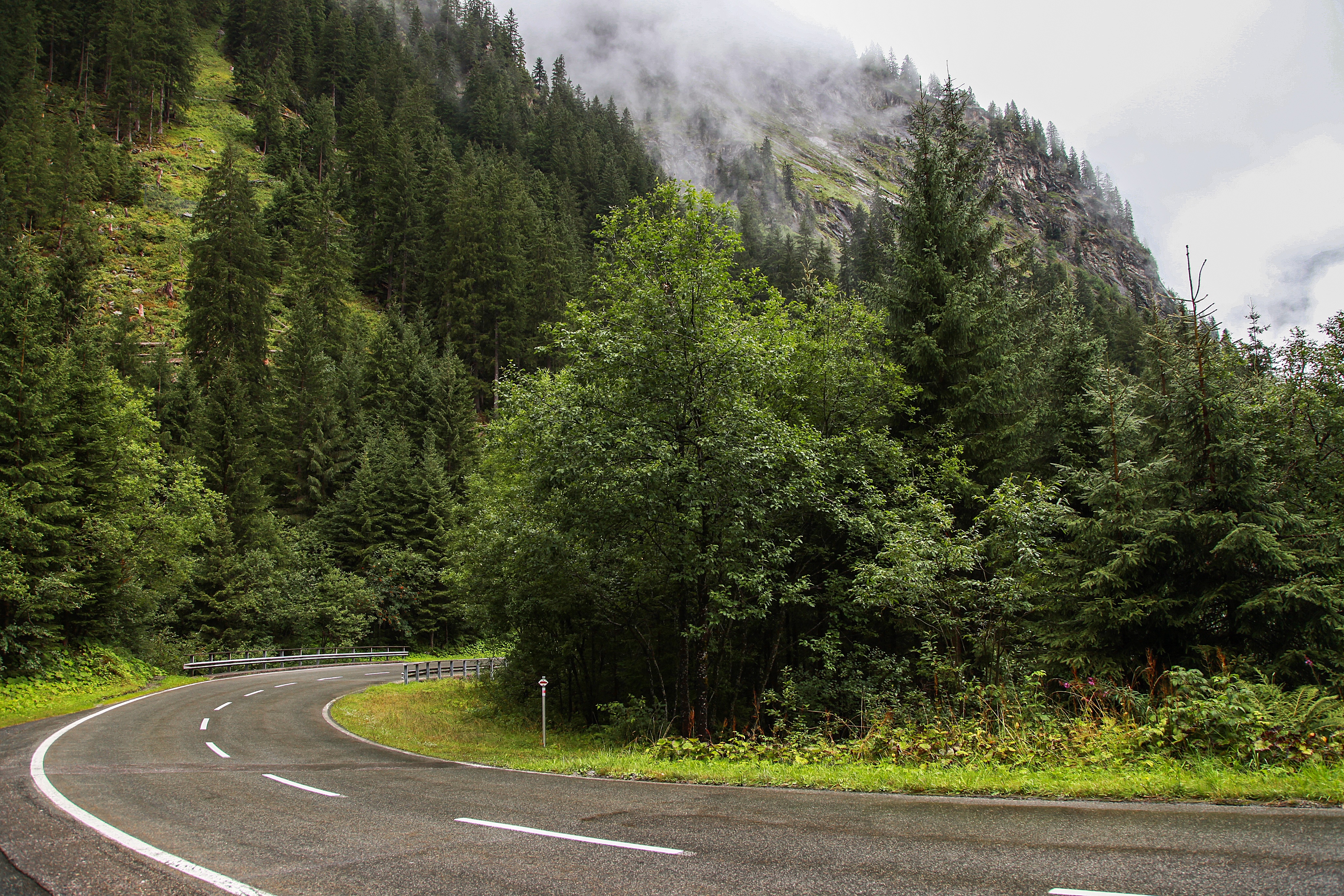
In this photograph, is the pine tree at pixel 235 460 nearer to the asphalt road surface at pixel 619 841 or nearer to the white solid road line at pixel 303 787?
the asphalt road surface at pixel 619 841

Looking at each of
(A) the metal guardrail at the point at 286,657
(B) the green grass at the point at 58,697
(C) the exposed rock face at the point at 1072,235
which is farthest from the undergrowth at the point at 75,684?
(C) the exposed rock face at the point at 1072,235

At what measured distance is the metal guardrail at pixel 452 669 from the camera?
30453 mm

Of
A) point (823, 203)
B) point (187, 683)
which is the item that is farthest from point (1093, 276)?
point (187, 683)

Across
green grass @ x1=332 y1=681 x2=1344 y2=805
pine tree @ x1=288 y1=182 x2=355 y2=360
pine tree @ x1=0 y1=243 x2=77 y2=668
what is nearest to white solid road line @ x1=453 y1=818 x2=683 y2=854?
green grass @ x1=332 y1=681 x2=1344 y2=805

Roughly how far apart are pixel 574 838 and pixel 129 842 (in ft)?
14.6

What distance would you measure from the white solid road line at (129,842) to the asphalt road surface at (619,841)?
0.05m

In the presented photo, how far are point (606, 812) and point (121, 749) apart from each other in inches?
451

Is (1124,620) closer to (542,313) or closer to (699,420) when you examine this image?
(699,420)

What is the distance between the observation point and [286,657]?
36031 mm

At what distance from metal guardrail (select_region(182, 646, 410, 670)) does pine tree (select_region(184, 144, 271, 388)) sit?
2011cm

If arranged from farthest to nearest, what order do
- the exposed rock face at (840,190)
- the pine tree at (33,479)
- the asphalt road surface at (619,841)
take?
the exposed rock face at (840,190), the pine tree at (33,479), the asphalt road surface at (619,841)

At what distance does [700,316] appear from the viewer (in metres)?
14.1

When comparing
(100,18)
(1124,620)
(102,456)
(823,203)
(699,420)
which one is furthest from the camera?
(823,203)

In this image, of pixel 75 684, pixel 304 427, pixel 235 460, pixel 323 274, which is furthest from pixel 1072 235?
pixel 75 684
